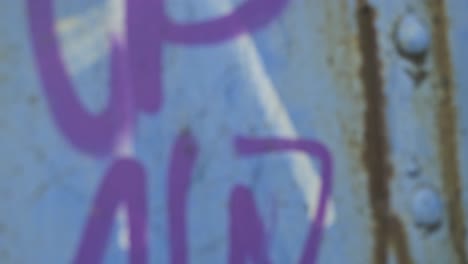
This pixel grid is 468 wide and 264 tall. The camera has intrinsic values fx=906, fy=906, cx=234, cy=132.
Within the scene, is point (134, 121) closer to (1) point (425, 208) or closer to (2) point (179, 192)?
(2) point (179, 192)

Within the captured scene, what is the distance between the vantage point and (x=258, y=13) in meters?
1.07

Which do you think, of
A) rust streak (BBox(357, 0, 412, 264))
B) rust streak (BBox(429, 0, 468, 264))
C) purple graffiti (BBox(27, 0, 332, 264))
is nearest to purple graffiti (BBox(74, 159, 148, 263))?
purple graffiti (BBox(27, 0, 332, 264))

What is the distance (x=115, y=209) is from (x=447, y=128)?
1.42 feet

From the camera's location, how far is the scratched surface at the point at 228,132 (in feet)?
3.19

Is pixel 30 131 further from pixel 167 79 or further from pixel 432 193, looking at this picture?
pixel 432 193

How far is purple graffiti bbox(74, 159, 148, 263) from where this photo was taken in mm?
982

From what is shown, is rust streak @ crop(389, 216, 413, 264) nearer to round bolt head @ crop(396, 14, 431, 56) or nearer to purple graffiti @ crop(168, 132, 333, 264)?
purple graffiti @ crop(168, 132, 333, 264)

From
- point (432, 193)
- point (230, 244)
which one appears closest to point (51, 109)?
point (230, 244)

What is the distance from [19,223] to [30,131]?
10 cm

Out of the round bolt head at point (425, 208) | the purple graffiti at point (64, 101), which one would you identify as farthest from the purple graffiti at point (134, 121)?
the round bolt head at point (425, 208)

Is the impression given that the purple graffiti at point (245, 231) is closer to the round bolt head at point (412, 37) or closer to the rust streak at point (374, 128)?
the rust streak at point (374, 128)

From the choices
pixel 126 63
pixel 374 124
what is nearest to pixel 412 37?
pixel 374 124

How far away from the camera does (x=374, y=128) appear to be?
1.10m

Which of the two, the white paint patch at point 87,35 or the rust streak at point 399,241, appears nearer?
the white paint patch at point 87,35
